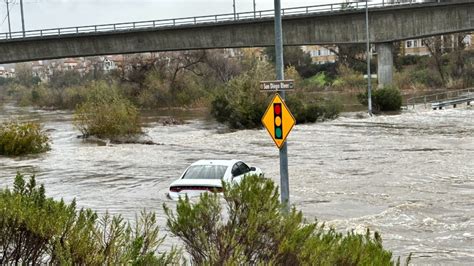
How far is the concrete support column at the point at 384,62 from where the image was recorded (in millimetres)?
54625

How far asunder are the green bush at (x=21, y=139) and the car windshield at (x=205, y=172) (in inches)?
805

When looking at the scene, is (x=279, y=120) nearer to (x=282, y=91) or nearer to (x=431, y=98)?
(x=282, y=91)

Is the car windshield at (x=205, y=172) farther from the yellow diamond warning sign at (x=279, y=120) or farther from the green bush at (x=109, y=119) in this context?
the green bush at (x=109, y=119)

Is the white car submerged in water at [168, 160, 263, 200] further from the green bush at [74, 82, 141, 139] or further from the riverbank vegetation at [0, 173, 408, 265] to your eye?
the green bush at [74, 82, 141, 139]

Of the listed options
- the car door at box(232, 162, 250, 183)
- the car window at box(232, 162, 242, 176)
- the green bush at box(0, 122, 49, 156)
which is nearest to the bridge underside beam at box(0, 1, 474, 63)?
the green bush at box(0, 122, 49, 156)

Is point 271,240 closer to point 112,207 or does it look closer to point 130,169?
point 112,207

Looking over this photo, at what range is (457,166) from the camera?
24.9 meters

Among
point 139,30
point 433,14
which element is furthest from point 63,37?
point 433,14

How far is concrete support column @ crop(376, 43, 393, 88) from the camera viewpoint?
2151 inches

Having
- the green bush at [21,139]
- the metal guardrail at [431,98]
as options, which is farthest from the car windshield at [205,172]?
the metal guardrail at [431,98]

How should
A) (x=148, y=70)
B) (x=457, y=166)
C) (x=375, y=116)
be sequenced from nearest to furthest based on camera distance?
(x=457, y=166)
(x=375, y=116)
(x=148, y=70)

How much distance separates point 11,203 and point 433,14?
1974 inches

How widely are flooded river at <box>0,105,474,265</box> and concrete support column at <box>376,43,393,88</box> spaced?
32.1 ft

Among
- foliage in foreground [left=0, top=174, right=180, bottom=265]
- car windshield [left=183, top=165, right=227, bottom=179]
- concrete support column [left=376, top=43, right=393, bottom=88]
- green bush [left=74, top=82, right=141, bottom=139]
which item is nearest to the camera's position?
foliage in foreground [left=0, top=174, right=180, bottom=265]
